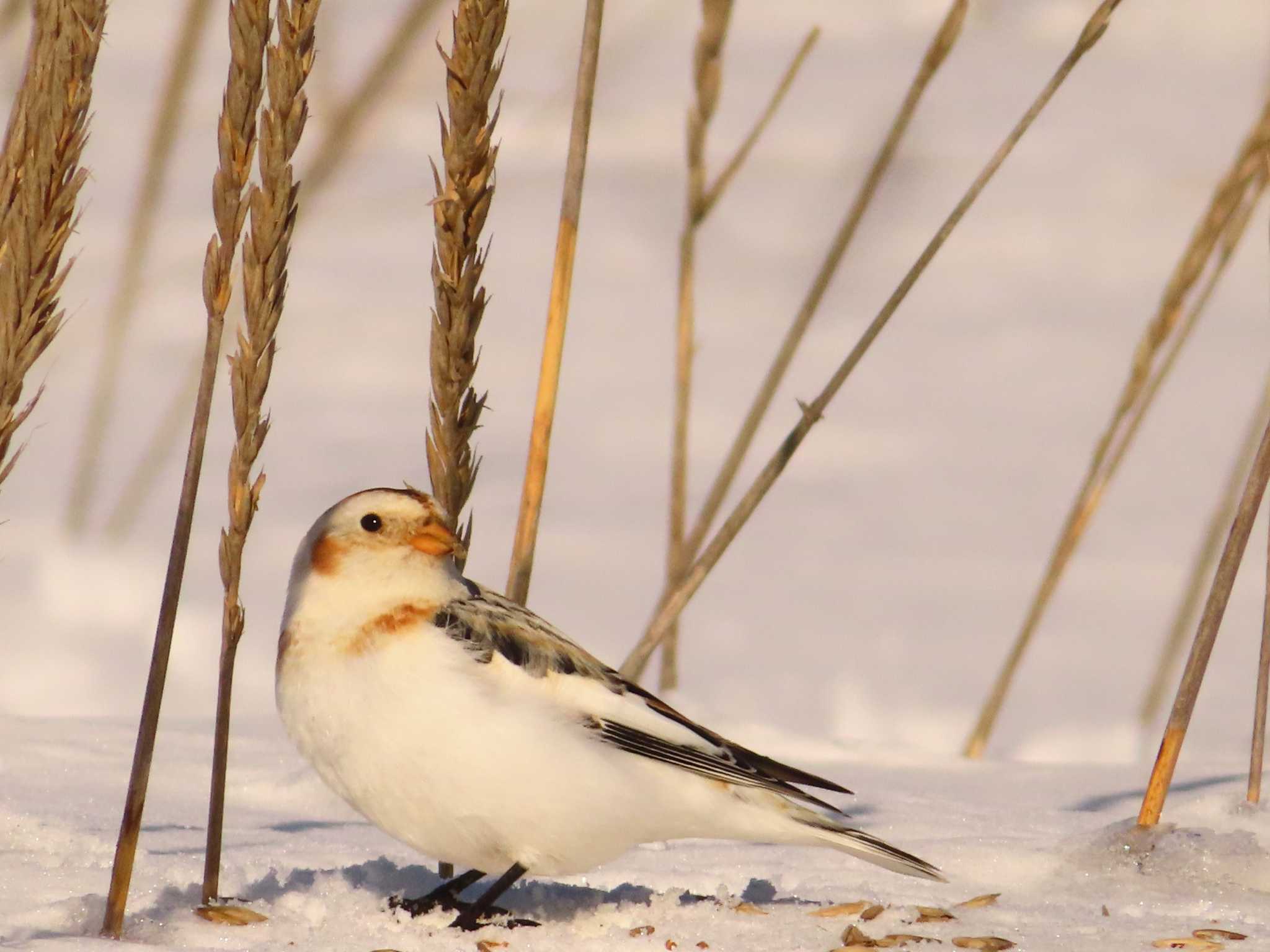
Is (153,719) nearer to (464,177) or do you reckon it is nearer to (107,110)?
(464,177)

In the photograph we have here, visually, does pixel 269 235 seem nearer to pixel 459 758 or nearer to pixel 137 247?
pixel 459 758

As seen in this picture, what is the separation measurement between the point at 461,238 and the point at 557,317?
384 mm

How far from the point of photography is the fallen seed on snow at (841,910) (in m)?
2.37

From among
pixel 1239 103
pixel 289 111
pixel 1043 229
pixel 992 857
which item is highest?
pixel 1239 103

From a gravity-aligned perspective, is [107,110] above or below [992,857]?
above

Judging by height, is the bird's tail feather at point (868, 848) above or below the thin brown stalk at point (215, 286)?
below

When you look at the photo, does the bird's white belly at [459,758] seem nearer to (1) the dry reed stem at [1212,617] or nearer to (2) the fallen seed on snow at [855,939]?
A: (2) the fallen seed on snow at [855,939]

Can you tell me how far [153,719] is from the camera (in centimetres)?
197

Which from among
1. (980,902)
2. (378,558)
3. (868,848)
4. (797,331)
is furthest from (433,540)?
(797,331)

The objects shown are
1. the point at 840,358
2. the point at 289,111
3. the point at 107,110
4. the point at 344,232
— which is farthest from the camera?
the point at 107,110

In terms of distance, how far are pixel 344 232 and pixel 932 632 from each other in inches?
190

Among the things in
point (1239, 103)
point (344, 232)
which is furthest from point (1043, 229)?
point (344, 232)

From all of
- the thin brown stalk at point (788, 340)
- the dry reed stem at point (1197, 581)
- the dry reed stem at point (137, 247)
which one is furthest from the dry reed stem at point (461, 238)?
the dry reed stem at point (1197, 581)

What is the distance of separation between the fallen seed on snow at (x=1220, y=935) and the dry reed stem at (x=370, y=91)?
104 inches
